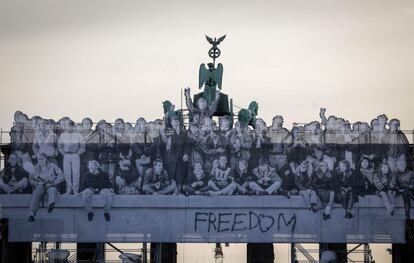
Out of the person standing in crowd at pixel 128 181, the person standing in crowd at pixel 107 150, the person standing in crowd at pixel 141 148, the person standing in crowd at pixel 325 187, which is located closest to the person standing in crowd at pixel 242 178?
the person standing in crowd at pixel 325 187

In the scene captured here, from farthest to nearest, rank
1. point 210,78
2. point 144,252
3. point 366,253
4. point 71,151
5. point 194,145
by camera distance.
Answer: point 210,78
point 366,253
point 71,151
point 194,145
point 144,252

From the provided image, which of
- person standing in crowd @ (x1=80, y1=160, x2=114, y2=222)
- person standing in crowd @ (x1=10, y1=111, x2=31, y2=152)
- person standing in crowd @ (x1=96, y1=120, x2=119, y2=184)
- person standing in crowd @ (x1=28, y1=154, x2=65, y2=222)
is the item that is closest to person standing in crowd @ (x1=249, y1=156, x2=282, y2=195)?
person standing in crowd @ (x1=96, y1=120, x2=119, y2=184)

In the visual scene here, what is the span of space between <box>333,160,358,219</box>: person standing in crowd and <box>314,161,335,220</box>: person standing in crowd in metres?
0.20

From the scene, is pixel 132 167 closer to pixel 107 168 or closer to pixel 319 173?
pixel 107 168

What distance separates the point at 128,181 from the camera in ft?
189

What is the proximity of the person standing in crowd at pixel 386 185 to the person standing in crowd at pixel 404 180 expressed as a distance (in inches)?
9.2

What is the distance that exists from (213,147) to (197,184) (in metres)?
1.56

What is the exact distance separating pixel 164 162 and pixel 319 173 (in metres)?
6.05

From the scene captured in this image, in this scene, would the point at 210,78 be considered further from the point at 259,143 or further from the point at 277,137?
the point at 277,137

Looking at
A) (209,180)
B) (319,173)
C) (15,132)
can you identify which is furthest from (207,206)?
(15,132)

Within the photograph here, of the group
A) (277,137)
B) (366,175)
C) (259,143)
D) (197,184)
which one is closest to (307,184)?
(277,137)

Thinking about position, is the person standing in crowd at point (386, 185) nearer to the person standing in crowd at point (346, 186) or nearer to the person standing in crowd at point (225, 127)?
the person standing in crowd at point (346, 186)

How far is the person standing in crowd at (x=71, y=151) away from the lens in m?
57.7

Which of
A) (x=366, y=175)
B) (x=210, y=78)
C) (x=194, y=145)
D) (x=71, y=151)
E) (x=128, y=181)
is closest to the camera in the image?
(x=194, y=145)
